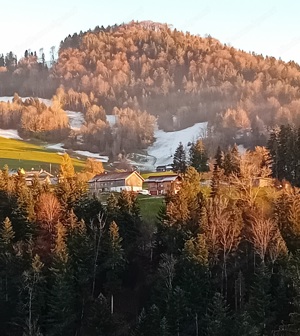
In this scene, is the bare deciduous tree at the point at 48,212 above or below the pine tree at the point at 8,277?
above

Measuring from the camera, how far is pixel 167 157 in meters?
155

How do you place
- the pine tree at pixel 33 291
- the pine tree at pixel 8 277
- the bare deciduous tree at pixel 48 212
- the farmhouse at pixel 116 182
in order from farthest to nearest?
the farmhouse at pixel 116 182, the bare deciduous tree at pixel 48 212, the pine tree at pixel 8 277, the pine tree at pixel 33 291

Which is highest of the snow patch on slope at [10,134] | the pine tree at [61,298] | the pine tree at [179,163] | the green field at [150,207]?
the snow patch on slope at [10,134]

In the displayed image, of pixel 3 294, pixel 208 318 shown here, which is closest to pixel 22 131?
pixel 3 294

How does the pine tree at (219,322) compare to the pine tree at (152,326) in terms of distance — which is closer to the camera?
the pine tree at (219,322)

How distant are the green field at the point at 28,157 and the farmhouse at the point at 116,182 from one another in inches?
1187

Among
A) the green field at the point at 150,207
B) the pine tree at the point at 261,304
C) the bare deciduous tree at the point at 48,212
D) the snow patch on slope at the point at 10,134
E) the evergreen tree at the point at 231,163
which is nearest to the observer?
the pine tree at the point at 261,304

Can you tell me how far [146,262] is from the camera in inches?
2128

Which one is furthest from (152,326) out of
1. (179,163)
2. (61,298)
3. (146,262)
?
(179,163)

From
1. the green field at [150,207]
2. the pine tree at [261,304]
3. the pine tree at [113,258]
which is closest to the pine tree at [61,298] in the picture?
the pine tree at [113,258]

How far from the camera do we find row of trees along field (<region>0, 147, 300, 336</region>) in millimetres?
42500

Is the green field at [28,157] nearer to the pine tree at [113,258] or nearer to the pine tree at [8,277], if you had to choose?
the pine tree at [8,277]

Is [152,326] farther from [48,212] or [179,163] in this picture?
[179,163]

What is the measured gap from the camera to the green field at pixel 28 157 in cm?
11004
